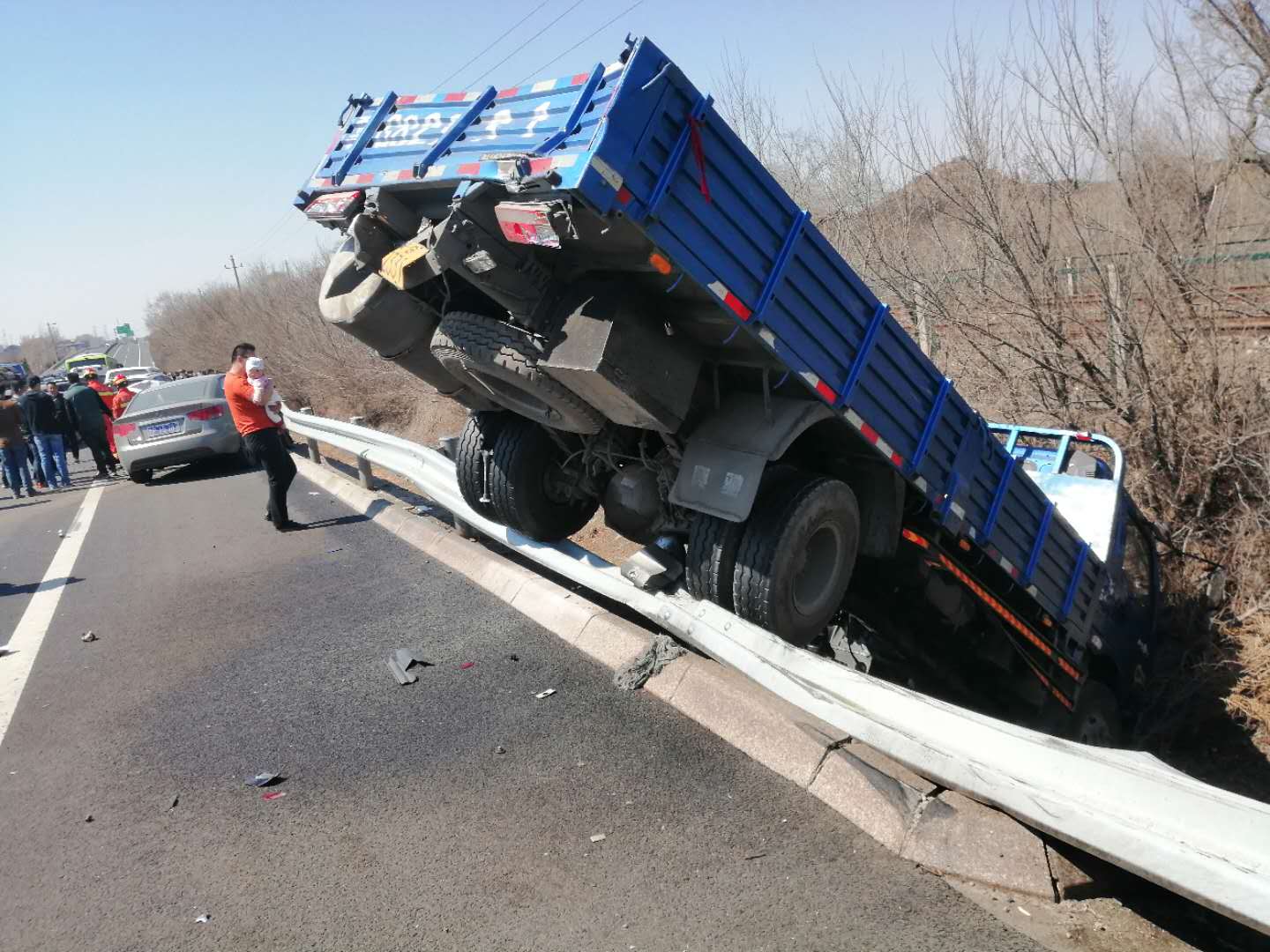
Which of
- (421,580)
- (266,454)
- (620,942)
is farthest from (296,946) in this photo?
(266,454)

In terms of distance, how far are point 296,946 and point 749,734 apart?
187 centimetres

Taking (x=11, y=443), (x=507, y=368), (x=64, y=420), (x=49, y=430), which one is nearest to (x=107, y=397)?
(x=64, y=420)

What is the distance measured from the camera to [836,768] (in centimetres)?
363

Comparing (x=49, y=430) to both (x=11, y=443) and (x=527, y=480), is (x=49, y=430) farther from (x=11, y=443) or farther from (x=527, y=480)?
(x=527, y=480)

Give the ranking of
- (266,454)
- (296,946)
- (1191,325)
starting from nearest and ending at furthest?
(296,946) < (1191,325) < (266,454)

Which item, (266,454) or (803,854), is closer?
(803,854)

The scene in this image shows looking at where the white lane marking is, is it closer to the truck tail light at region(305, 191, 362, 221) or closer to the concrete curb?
the concrete curb

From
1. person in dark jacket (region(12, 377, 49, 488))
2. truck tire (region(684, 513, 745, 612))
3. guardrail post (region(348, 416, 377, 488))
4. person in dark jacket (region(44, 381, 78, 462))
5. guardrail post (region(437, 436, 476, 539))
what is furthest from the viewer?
person in dark jacket (region(44, 381, 78, 462))

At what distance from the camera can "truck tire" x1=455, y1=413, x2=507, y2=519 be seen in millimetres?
6277

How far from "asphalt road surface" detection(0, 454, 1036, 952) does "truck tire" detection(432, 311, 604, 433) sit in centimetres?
129

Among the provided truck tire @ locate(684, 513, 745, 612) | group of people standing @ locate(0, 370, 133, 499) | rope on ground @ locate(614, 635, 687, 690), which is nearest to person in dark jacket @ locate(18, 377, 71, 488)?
group of people standing @ locate(0, 370, 133, 499)

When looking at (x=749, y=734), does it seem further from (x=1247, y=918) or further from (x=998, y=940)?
(x=1247, y=918)

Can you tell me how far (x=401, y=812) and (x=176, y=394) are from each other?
12341mm

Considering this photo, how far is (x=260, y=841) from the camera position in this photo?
3615 millimetres
